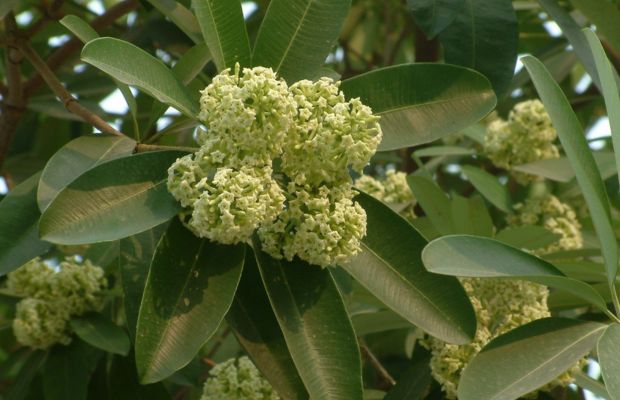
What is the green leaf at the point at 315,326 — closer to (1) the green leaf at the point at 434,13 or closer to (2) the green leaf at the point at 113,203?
(2) the green leaf at the point at 113,203

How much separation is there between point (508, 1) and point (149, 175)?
941 millimetres

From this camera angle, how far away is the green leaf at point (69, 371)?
234cm

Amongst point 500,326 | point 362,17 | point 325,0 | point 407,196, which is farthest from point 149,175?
point 362,17

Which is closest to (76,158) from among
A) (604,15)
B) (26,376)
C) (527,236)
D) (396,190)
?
(26,376)

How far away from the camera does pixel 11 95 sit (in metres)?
2.57

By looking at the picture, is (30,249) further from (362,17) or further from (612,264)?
(362,17)

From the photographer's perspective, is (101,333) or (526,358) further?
(101,333)

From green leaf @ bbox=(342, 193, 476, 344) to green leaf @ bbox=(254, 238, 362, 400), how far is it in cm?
7

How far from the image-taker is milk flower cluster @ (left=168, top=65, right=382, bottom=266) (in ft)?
5.34

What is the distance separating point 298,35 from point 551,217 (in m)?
1.17

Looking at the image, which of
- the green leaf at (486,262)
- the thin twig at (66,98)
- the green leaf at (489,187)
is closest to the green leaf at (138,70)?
the thin twig at (66,98)

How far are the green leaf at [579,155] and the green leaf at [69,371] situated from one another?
1.20 metres

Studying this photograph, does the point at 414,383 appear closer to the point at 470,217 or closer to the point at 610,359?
the point at 470,217

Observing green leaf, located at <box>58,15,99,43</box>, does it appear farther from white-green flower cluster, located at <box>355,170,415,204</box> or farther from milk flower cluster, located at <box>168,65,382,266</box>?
white-green flower cluster, located at <box>355,170,415,204</box>
